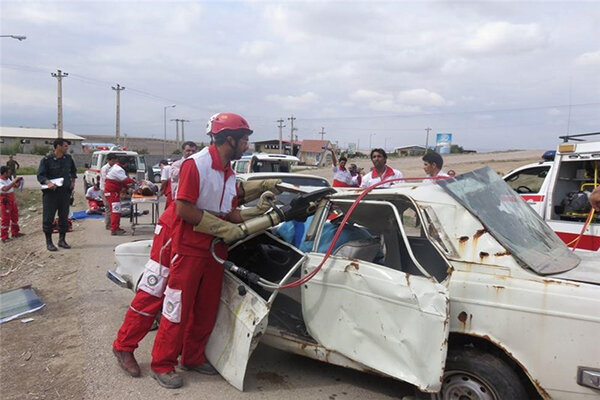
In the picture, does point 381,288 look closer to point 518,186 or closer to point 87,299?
point 87,299

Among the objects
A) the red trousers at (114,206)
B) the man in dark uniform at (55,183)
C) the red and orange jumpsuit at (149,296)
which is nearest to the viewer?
the red and orange jumpsuit at (149,296)

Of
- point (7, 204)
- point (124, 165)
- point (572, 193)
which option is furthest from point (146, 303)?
point (124, 165)

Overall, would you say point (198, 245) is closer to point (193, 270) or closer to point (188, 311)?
point (193, 270)

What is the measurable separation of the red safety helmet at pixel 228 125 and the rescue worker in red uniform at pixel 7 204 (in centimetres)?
746

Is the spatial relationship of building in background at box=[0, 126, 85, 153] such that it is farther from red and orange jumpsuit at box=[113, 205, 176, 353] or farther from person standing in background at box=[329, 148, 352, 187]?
red and orange jumpsuit at box=[113, 205, 176, 353]

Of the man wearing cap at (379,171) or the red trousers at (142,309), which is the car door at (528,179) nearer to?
the man wearing cap at (379,171)

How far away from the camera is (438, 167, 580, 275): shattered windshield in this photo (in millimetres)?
2806

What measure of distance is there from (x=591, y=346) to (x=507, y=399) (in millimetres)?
554

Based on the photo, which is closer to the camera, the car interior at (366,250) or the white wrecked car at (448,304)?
the white wrecked car at (448,304)

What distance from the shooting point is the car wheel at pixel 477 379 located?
2.52 m

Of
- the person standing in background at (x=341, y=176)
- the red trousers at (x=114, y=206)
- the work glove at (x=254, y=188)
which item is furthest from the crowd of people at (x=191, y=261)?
the red trousers at (x=114, y=206)

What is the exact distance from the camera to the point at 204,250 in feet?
10.9

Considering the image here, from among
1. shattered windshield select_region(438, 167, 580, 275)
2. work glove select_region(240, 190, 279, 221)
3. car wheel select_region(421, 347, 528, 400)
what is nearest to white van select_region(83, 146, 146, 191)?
work glove select_region(240, 190, 279, 221)

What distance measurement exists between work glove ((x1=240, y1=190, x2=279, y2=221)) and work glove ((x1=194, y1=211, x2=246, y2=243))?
14.0 inches
